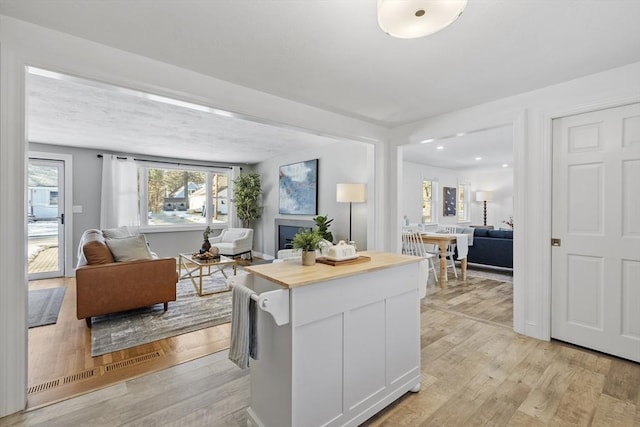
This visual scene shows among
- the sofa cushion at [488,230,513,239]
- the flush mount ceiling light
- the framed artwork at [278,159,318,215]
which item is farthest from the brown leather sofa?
the sofa cushion at [488,230,513,239]

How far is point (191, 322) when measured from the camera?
3121 millimetres

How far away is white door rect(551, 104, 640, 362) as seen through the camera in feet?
7.62

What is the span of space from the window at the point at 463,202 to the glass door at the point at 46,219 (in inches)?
373

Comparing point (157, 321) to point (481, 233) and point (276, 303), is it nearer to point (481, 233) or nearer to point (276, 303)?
point (276, 303)

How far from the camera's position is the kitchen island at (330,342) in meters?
1.37

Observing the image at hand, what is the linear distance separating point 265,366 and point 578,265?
112 inches

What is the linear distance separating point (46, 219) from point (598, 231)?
Result: 760 centimetres

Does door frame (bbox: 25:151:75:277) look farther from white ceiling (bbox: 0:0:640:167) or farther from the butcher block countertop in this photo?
the butcher block countertop

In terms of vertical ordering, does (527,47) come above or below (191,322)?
above

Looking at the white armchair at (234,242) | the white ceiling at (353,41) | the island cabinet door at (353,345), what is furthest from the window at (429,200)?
the island cabinet door at (353,345)

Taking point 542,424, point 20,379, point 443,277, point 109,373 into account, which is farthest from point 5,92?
point 443,277

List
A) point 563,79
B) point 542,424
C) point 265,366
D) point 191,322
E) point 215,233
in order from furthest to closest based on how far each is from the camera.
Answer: point 215,233 < point 191,322 < point 563,79 < point 542,424 < point 265,366

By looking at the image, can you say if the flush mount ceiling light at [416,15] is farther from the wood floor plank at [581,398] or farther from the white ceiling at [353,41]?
the wood floor plank at [581,398]

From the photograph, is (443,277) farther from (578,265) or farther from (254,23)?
(254,23)
